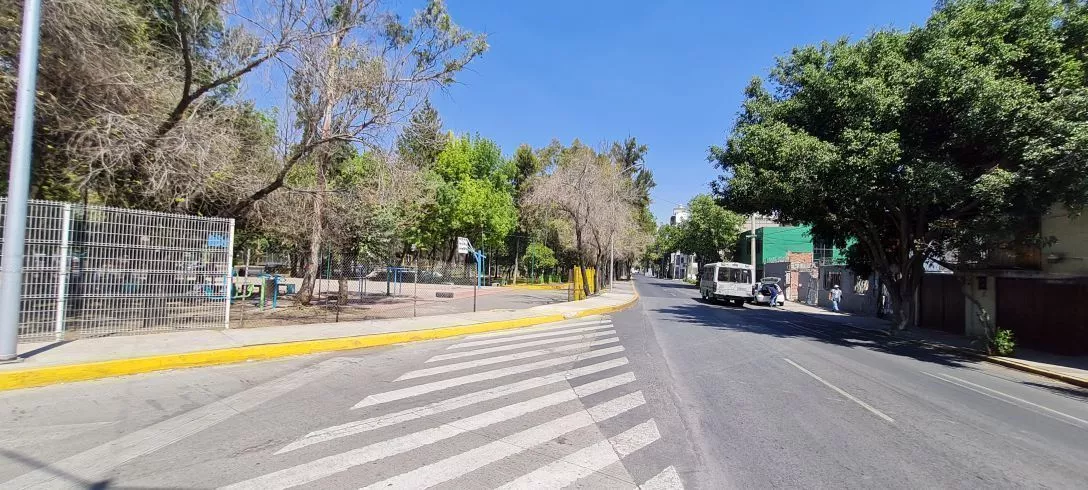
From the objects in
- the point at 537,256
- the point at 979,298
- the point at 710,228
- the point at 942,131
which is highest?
the point at 710,228

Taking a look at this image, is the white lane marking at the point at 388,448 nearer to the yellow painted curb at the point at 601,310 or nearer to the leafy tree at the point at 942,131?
the leafy tree at the point at 942,131

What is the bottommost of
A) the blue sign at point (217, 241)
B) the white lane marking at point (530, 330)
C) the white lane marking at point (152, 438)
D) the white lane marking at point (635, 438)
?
the white lane marking at point (530, 330)

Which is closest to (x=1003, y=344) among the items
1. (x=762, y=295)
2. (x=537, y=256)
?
(x=762, y=295)

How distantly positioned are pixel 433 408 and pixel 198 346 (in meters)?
5.77

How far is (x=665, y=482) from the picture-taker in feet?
15.0

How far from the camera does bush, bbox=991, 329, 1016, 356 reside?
14347 millimetres

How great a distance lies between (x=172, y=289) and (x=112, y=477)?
8335 mm

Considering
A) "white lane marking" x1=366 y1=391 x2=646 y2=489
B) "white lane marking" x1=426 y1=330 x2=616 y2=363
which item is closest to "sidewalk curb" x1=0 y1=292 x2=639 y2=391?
"white lane marking" x1=426 y1=330 x2=616 y2=363

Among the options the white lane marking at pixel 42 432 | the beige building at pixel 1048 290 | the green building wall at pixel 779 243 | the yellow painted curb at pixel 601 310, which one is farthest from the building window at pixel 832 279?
the white lane marking at pixel 42 432

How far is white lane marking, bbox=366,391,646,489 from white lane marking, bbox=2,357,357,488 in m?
2.39

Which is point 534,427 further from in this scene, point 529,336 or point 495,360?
point 529,336

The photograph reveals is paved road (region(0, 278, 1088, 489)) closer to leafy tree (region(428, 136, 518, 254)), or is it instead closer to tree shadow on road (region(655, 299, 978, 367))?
tree shadow on road (region(655, 299, 978, 367))

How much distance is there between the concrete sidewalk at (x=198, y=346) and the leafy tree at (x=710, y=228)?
4714 cm

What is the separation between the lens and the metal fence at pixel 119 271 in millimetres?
9682
